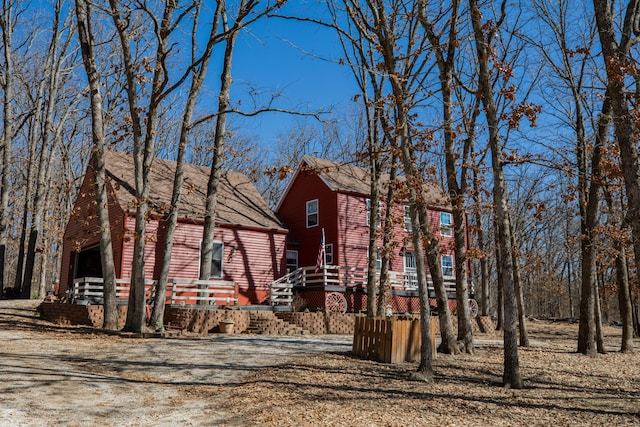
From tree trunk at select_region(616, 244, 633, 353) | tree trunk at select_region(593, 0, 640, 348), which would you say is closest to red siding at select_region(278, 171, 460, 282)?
tree trunk at select_region(616, 244, 633, 353)

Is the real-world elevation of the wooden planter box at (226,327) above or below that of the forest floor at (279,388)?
above

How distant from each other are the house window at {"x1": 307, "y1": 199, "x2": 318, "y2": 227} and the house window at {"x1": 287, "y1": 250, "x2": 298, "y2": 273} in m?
1.81

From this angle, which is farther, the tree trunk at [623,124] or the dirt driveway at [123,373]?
the tree trunk at [623,124]

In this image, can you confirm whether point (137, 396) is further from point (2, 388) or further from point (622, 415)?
point (622, 415)

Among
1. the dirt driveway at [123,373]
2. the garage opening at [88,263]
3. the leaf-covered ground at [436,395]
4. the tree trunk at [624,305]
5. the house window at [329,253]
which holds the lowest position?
the leaf-covered ground at [436,395]

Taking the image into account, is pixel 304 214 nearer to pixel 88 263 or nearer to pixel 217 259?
pixel 217 259

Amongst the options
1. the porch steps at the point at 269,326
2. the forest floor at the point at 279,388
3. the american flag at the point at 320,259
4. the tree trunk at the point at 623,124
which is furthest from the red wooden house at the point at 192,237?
the tree trunk at the point at 623,124

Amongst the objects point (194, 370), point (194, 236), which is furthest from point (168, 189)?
point (194, 370)

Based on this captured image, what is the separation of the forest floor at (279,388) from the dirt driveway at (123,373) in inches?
1.0

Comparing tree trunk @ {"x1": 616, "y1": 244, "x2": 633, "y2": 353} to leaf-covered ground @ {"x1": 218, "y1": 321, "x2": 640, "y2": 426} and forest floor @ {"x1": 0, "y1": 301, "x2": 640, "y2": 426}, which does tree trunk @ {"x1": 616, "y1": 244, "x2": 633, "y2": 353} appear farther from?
leaf-covered ground @ {"x1": 218, "y1": 321, "x2": 640, "y2": 426}

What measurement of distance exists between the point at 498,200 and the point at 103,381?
27.3 feet

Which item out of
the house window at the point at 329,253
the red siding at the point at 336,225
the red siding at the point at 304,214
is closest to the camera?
the red siding at the point at 336,225

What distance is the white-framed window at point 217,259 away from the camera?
77.2 ft

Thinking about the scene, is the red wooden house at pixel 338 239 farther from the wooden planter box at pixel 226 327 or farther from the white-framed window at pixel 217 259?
the wooden planter box at pixel 226 327
